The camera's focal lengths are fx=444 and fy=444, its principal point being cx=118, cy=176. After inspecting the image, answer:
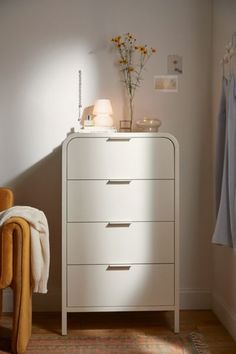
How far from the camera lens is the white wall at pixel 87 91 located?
2.95 meters

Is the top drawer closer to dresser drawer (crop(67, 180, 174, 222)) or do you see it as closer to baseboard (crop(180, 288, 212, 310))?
dresser drawer (crop(67, 180, 174, 222))

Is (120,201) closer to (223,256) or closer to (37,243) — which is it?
(37,243)

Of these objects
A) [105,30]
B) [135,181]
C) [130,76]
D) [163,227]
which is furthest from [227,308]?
A: [105,30]

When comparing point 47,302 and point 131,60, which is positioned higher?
point 131,60

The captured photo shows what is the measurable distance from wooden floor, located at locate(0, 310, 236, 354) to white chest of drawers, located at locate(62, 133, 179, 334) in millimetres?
225

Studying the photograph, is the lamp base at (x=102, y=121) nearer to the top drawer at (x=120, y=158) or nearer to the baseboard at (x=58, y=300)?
the top drawer at (x=120, y=158)

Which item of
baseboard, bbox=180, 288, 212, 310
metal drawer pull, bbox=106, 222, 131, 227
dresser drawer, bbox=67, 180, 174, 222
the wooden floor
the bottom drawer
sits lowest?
the wooden floor

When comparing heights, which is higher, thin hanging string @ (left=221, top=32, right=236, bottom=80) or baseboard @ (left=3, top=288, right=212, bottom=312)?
thin hanging string @ (left=221, top=32, right=236, bottom=80)

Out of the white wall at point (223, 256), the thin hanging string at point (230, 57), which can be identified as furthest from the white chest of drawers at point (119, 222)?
the thin hanging string at point (230, 57)

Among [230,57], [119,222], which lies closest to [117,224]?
[119,222]

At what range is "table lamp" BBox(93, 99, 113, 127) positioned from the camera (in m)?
2.83

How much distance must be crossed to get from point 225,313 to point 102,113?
1.43 metres

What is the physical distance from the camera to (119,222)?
8.09 feet

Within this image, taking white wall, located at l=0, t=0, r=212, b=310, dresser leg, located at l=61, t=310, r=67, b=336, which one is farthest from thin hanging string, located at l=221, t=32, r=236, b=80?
dresser leg, located at l=61, t=310, r=67, b=336
